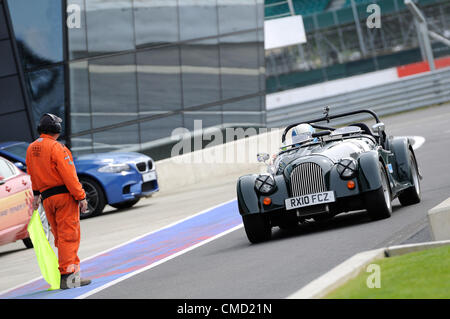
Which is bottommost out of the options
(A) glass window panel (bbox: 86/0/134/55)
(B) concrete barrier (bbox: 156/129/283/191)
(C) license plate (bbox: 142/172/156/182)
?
(B) concrete barrier (bbox: 156/129/283/191)

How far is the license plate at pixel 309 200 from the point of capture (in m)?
9.80

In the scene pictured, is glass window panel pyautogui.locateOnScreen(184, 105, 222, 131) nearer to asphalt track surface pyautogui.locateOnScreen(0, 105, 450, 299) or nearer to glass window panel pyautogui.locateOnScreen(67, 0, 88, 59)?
glass window panel pyautogui.locateOnScreen(67, 0, 88, 59)

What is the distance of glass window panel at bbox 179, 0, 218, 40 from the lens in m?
25.3

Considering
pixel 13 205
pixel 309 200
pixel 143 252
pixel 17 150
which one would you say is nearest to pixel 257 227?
pixel 309 200

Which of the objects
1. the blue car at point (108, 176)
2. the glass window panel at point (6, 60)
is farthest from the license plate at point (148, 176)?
the glass window panel at point (6, 60)

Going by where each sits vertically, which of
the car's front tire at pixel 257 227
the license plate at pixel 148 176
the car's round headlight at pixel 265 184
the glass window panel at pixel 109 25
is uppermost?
the glass window panel at pixel 109 25

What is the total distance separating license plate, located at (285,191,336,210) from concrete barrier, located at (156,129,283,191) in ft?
39.5

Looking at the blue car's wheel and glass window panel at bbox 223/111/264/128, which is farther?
glass window panel at bbox 223/111/264/128

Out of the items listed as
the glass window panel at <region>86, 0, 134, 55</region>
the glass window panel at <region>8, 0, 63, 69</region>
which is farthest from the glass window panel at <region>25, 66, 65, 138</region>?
the glass window panel at <region>86, 0, 134, 55</region>

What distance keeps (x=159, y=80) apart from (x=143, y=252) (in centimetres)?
1401

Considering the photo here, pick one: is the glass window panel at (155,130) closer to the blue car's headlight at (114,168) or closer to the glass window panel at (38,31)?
the glass window panel at (38,31)

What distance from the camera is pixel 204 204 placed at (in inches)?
653

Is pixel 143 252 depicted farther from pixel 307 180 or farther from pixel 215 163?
pixel 215 163

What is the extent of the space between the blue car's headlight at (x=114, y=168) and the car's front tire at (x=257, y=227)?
7702 mm
